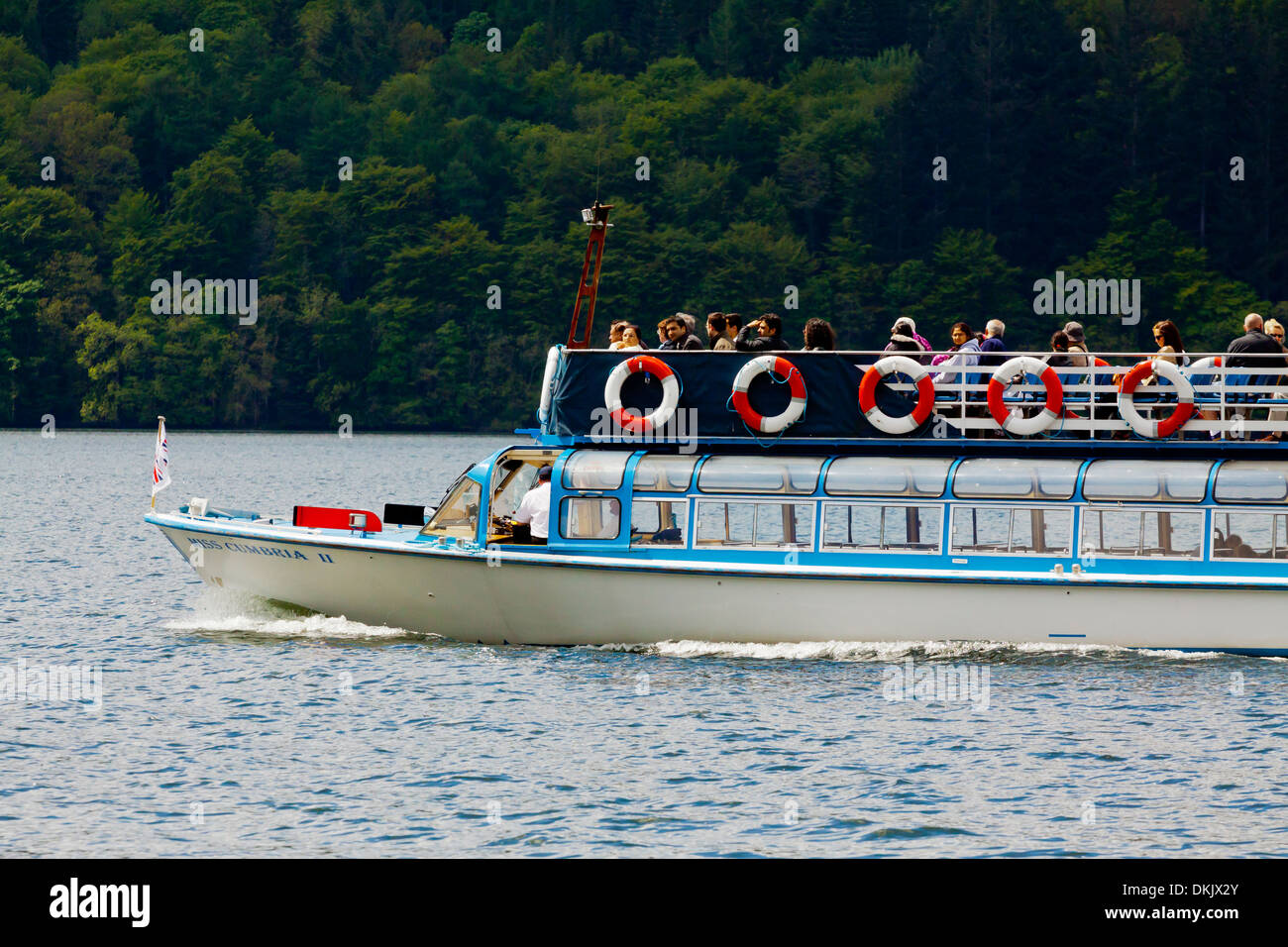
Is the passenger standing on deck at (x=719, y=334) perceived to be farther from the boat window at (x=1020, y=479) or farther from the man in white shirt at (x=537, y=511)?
the boat window at (x=1020, y=479)

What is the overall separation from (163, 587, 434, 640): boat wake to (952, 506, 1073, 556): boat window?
660 centimetres

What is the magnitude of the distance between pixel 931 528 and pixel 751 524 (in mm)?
2038

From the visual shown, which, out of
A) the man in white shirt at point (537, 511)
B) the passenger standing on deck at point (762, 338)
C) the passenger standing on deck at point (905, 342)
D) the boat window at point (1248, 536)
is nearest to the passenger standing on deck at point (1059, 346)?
the passenger standing on deck at point (905, 342)

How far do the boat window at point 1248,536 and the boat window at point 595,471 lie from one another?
6.69 metres

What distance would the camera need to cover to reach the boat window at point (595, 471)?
23.5 m

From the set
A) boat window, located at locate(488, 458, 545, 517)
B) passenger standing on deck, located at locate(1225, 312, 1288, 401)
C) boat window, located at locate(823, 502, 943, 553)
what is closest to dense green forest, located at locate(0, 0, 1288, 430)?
passenger standing on deck, located at locate(1225, 312, 1288, 401)

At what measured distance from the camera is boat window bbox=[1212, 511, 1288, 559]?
22.3m

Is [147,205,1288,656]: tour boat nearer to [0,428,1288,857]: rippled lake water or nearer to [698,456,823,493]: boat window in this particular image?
[698,456,823,493]: boat window

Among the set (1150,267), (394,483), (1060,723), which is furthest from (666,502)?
(1150,267)

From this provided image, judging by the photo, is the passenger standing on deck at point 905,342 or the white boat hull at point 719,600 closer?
the white boat hull at point 719,600

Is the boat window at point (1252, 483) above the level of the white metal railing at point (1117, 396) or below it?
below

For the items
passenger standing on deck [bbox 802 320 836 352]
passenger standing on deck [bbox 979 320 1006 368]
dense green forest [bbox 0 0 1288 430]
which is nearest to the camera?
passenger standing on deck [bbox 802 320 836 352]

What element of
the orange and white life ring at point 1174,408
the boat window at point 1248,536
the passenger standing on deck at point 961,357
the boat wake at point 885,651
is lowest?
the boat wake at point 885,651
